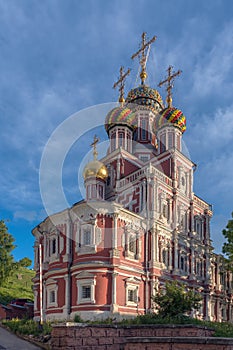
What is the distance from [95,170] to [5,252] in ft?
37.5

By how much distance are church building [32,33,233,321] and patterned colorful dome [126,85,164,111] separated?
0.34 feet

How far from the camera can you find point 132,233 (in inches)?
1201

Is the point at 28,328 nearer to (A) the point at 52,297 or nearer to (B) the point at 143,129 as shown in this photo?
(A) the point at 52,297

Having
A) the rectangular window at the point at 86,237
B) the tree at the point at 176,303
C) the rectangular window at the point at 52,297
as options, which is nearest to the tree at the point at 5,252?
the rectangular window at the point at 52,297

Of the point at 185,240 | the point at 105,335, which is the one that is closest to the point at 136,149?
the point at 185,240

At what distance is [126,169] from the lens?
119ft

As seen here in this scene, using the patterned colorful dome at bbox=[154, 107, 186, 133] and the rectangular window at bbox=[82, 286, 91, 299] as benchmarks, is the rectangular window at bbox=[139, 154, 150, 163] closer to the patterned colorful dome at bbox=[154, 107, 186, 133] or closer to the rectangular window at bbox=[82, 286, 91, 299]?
the patterned colorful dome at bbox=[154, 107, 186, 133]

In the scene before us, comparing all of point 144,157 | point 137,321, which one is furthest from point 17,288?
point 137,321

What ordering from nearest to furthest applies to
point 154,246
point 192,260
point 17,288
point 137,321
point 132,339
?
point 132,339
point 137,321
point 154,246
point 192,260
point 17,288

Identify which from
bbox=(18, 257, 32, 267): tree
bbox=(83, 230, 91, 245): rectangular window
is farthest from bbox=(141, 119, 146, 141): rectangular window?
bbox=(18, 257, 32, 267): tree

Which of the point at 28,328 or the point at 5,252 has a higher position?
the point at 5,252

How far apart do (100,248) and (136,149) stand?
13.5 metres

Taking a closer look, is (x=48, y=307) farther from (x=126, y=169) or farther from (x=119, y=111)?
(x=119, y=111)

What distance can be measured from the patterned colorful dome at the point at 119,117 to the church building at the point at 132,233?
94 millimetres
